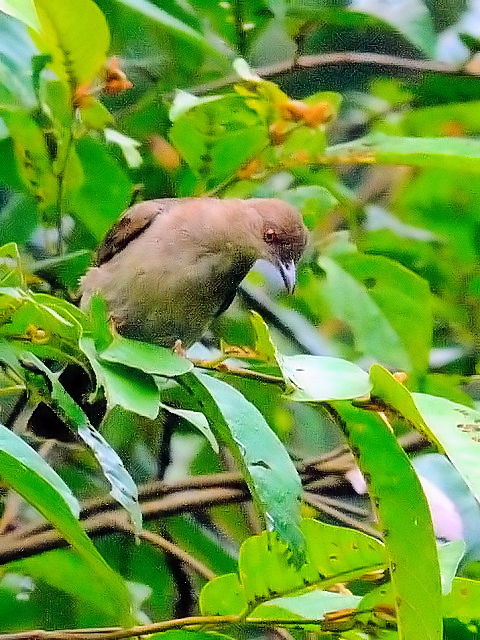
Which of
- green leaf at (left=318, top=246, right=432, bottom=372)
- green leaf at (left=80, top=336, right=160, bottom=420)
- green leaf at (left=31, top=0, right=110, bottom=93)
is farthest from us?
green leaf at (left=318, top=246, right=432, bottom=372)

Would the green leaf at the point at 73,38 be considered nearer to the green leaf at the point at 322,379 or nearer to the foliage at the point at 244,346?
the foliage at the point at 244,346

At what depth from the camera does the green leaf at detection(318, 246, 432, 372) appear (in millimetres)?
1499

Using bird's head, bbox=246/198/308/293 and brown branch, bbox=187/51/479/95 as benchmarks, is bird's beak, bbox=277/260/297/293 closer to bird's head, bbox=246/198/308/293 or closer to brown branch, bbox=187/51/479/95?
bird's head, bbox=246/198/308/293

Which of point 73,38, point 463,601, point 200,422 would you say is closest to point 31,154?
point 73,38

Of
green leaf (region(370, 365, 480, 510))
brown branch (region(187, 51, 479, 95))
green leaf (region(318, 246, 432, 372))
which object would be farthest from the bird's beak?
green leaf (region(370, 365, 480, 510))

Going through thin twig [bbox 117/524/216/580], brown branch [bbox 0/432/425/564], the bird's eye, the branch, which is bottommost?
thin twig [bbox 117/524/216/580]

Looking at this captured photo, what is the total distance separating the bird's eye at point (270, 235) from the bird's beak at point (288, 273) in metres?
0.05

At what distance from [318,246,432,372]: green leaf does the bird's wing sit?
1.16 ft

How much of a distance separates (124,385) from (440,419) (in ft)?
0.79

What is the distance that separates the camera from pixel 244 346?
4.74 ft

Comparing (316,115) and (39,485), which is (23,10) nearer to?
(316,115)

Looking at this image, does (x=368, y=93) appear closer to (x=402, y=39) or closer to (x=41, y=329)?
(x=402, y=39)

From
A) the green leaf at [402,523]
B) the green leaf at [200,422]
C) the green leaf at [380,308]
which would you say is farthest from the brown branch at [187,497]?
the green leaf at [402,523]

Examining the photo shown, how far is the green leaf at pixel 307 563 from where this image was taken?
0.84m
